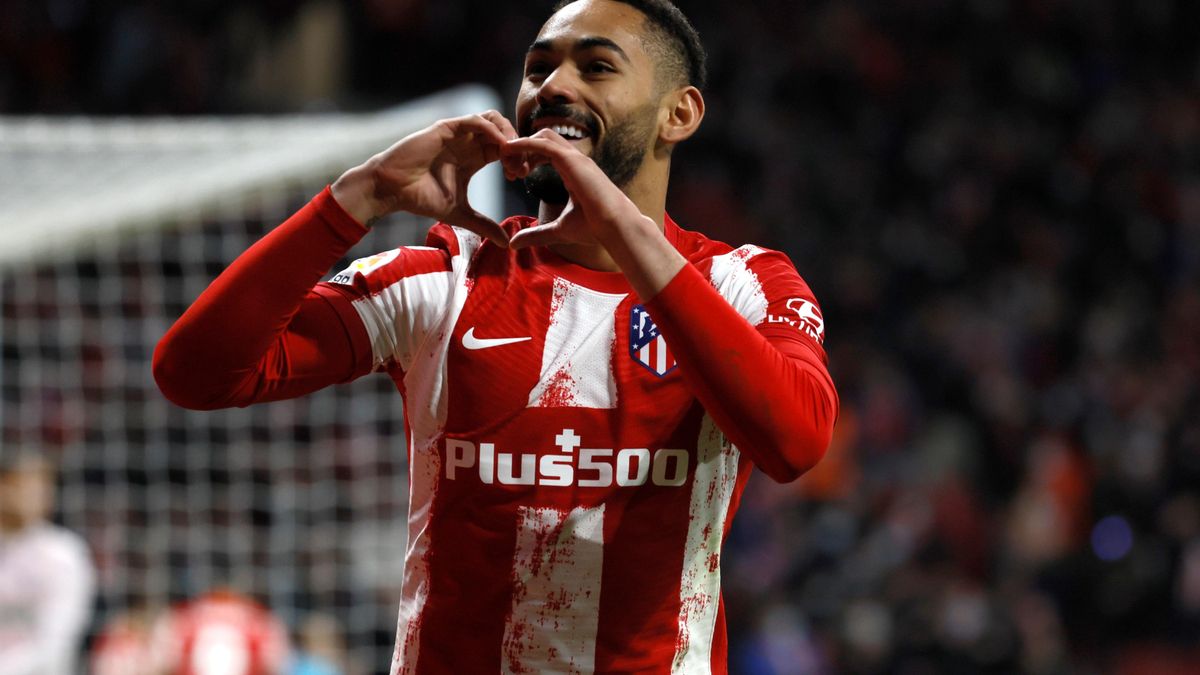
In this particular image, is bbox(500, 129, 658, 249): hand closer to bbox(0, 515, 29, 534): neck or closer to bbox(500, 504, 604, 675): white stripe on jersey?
bbox(500, 504, 604, 675): white stripe on jersey

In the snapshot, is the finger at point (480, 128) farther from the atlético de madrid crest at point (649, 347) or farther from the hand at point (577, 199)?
the atlético de madrid crest at point (649, 347)

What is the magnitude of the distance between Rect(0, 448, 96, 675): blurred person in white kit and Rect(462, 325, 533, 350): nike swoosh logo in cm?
418

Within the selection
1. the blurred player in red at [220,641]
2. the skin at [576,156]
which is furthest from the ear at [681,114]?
the blurred player in red at [220,641]

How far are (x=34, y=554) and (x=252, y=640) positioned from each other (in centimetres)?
100

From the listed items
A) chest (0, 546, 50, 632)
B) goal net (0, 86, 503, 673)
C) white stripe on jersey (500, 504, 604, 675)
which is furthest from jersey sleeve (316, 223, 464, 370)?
chest (0, 546, 50, 632)

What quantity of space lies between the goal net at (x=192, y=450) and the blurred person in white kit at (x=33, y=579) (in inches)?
28.1

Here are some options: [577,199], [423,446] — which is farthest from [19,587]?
[577,199]

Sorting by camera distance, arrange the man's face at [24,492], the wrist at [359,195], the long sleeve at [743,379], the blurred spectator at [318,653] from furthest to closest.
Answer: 1. the blurred spectator at [318,653]
2. the man's face at [24,492]
3. the wrist at [359,195]
4. the long sleeve at [743,379]

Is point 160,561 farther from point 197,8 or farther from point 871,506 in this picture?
point 197,8

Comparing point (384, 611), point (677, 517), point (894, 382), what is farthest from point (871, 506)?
point (677, 517)

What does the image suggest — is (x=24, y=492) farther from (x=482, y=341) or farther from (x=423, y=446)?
(x=482, y=341)

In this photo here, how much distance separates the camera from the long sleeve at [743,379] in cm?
199

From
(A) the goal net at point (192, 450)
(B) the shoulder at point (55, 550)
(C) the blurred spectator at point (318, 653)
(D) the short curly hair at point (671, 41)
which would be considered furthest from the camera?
(A) the goal net at point (192, 450)

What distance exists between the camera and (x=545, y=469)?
2.22 m
